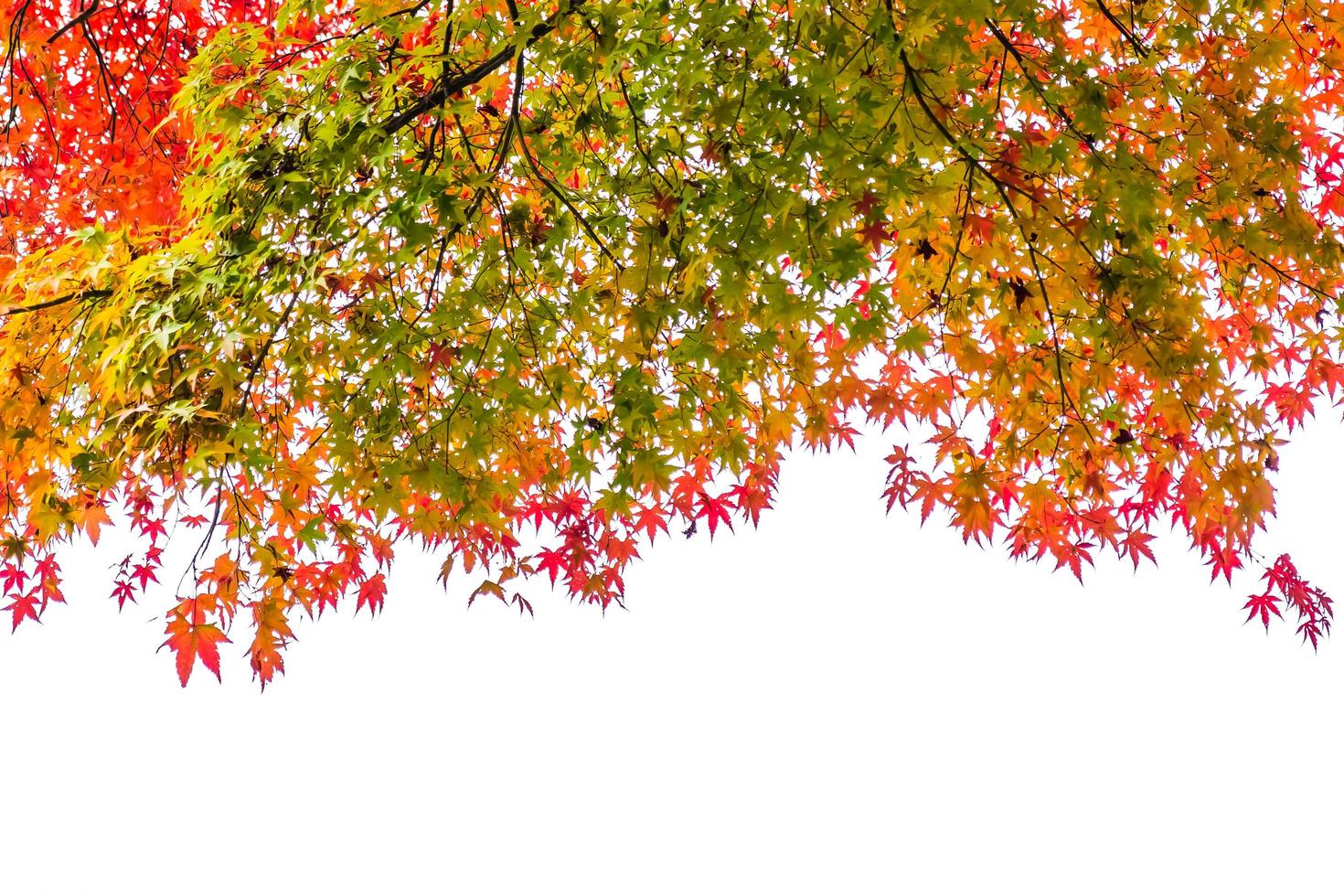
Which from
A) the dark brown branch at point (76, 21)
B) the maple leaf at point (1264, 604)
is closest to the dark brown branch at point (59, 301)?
the dark brown branch at point (76, 21)

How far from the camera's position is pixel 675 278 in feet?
9.68

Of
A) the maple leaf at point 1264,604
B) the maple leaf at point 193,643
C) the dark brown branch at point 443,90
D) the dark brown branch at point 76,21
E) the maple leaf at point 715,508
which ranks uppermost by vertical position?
the dark brown branch at point 76,21

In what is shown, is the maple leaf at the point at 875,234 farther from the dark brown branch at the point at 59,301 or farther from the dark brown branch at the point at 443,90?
the dark brown branch at the point at 59,301

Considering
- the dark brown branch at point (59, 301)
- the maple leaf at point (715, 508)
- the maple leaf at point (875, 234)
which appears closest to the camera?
the maple leaf at point (875, 234)

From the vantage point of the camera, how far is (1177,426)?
9.84 ft

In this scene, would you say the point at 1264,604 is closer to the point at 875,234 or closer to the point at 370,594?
the point at 875,234

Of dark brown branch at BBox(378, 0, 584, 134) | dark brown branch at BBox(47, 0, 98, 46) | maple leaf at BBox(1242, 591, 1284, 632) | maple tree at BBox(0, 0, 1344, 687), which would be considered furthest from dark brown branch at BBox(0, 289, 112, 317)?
maple leaf at BBox(1242, 591, 1284, 632)

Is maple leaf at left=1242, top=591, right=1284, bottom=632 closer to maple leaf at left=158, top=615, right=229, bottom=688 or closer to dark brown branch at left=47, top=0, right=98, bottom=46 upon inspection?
maple leaf at left=158, top=615, right=229, bottom=688

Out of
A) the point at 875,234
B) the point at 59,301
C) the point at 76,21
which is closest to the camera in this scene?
the point at 875,234

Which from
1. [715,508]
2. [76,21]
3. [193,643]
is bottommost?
[193,643]

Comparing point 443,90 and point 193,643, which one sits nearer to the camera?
point 193,643

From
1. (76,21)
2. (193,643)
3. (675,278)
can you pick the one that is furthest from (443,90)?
(76,21)

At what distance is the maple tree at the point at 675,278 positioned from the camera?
8.79 feet

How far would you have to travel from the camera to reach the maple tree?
8.79 feet
